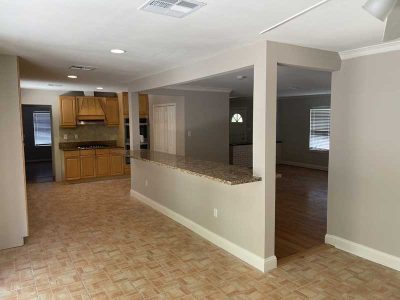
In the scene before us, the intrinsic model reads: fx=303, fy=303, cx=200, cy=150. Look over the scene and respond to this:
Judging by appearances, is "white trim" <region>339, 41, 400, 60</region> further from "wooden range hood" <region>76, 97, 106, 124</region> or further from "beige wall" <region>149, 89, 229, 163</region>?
"wooden range hood" <region>76, 97, 106, 124</region>

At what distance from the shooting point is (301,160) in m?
9.83

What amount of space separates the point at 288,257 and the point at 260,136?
4.72ft

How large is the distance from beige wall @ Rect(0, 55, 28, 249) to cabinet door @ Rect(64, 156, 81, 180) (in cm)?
372

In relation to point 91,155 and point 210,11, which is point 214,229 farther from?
point 91,155

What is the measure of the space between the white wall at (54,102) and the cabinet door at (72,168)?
20.8 inches

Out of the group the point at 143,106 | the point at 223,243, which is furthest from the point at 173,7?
the point at 143,106

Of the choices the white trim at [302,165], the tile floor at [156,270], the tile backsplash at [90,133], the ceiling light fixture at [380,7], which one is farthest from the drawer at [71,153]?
the ceiling light fixture at [380,7]

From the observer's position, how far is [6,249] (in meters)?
3.60

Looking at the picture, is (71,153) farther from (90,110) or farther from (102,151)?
(90,110)

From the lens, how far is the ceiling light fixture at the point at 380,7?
127 centimetres

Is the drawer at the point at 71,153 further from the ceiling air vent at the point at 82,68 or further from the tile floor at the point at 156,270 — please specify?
the ceiling air vent at the point at 82,68

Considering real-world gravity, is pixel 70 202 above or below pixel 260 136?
below

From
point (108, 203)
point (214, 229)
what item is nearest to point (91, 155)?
point (108, 203)

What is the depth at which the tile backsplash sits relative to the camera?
7824 millimetres
